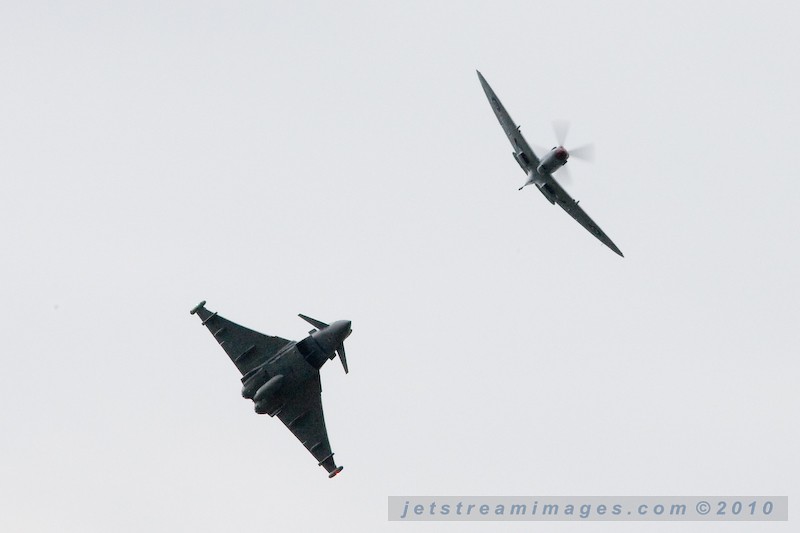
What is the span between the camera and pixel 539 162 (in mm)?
88875

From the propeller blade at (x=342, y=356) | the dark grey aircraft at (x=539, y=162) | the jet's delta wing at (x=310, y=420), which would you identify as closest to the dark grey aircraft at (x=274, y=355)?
the propeller blade at (x=342, y=356)

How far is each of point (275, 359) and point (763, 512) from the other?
4526 centimetres

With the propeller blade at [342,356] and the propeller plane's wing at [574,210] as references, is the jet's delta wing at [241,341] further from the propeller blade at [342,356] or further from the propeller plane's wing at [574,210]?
the propeller plane's wing at [574,210]

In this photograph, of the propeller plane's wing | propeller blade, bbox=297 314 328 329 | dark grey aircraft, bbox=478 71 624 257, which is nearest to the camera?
propeller blade, bbox=297 314 328 329

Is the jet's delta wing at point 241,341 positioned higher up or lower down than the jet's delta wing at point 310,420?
higher up

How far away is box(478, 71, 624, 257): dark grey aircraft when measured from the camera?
8769 cm

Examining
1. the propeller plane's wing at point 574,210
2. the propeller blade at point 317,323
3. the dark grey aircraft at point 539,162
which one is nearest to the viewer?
the propeller blade at point 317,323

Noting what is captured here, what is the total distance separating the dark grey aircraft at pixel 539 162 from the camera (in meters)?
87.7

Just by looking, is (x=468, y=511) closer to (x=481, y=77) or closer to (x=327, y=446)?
(x=327, y=446)

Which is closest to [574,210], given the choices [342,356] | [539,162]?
[539,162]

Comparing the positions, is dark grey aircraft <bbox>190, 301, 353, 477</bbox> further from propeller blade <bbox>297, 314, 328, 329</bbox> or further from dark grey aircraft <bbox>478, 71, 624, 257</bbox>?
dark grey aircraft <bbox>478, 71, 624, 257</bbox>

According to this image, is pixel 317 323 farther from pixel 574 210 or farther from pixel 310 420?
pixel 574 210

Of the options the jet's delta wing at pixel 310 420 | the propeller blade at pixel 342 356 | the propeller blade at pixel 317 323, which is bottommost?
the jet's delta wing at pixel 310 420

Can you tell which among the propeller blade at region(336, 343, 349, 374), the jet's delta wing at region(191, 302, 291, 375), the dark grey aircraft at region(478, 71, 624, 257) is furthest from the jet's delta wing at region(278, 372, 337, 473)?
the dark grey aircraft at region(478, 71, 624, 257)
